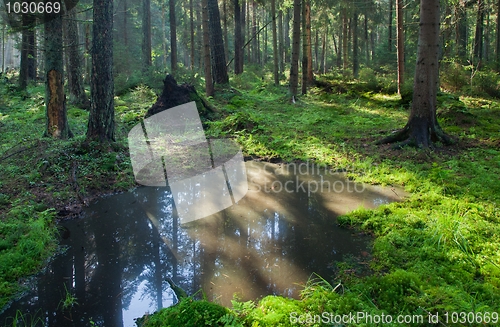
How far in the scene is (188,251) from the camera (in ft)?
14.8

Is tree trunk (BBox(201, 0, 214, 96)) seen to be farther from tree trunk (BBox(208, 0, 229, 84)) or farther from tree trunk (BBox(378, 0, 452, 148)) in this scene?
tree trunk (BBox(378, 0, 452, 148))

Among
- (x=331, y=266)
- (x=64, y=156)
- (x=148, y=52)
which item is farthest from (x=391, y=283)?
(x=148, y=52)

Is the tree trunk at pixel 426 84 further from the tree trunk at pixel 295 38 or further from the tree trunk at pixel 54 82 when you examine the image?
the tree trunk at pixel 54 82

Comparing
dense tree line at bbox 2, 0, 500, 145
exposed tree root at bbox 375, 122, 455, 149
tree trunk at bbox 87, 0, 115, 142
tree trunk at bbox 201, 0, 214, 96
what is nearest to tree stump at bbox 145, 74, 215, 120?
dense tree line at bbox 2, 0, 500, 145

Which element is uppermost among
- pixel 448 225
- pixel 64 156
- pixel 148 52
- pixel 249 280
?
pixel 148 52

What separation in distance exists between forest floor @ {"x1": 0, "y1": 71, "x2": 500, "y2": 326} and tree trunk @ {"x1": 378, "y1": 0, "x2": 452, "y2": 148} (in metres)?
0.48

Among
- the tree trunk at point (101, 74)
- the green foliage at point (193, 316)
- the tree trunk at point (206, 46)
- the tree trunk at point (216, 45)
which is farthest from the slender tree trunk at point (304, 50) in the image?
the green foliage at point (193, 316)

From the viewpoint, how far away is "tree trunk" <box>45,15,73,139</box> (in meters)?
8.09

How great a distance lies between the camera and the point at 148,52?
2114cm

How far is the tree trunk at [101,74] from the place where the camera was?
24.7ft

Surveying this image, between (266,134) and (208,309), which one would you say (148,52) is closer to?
(266,134)

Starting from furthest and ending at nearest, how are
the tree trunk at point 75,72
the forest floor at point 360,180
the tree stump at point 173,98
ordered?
the tree trunk at point 75,72
the tree stump at point 173,98
the forest floor at point 360,180

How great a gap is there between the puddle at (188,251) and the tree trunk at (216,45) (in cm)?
1109

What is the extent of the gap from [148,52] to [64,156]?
51.0 feet
